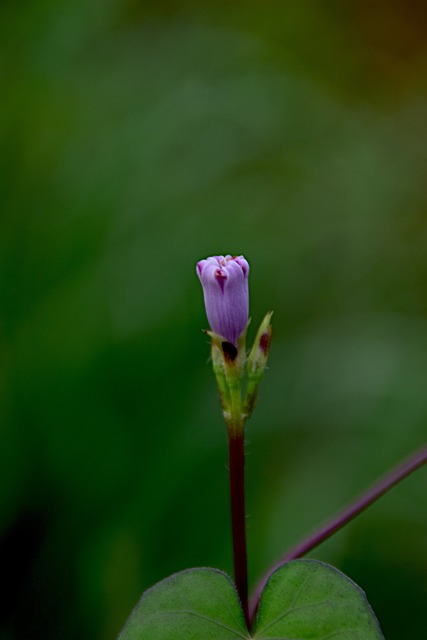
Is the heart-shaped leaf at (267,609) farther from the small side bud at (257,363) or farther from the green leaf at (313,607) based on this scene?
the small side bud at (257,363)

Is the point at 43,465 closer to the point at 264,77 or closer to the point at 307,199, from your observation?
the point at 307,199

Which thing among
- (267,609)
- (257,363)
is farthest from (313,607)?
(257,363)

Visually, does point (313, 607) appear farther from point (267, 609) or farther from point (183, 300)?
point (183, 300)

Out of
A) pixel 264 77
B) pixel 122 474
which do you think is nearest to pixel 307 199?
pixel 264 77

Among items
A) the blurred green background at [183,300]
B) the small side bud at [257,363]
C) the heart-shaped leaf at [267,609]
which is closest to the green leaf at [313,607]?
the heart-shaped leaf at [267,609]

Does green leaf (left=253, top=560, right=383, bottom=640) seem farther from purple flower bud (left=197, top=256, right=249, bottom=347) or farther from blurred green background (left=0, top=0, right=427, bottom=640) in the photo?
blurred green background (left=0, top=0, right=427, bottom=640)

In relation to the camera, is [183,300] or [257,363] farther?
[183,300]
